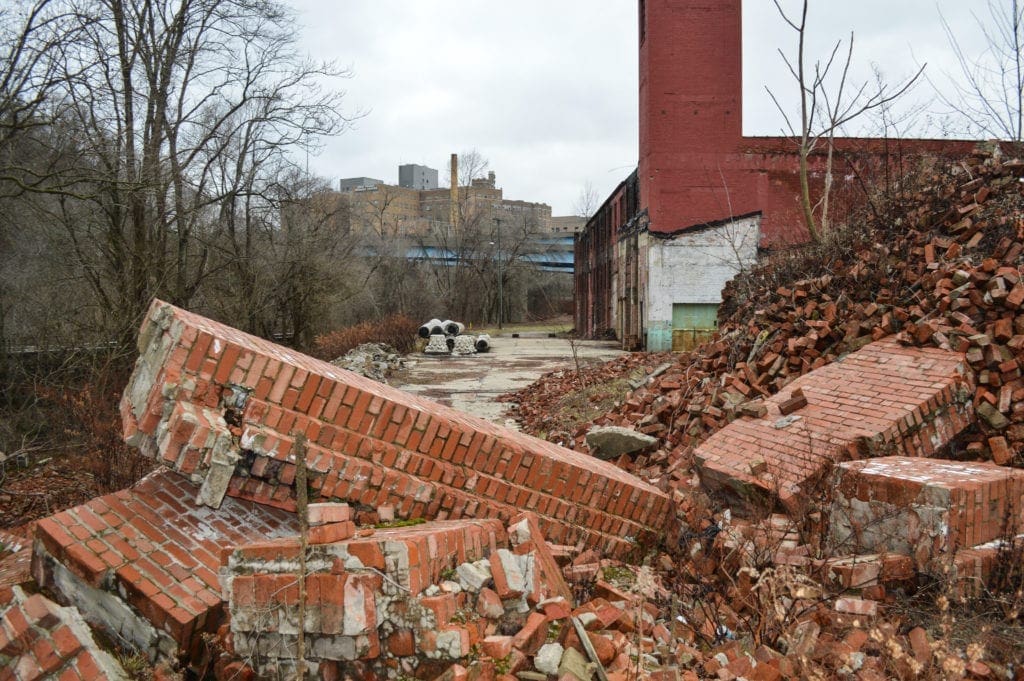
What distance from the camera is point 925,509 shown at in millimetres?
3475

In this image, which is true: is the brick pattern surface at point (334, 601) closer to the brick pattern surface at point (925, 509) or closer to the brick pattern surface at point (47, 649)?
the brick pattern surface at point (47, 649)

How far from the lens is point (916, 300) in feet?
20.5

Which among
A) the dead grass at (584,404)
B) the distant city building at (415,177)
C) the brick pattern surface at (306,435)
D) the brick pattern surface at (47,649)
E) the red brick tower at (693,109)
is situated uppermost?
the distant city building at (415,177)

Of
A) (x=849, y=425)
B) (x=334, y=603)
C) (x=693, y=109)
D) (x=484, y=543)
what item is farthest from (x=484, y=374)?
(x=334, y=603)

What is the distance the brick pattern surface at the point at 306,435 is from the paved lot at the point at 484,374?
6.35 m

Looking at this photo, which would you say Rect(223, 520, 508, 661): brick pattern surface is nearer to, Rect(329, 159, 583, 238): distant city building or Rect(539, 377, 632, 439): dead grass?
Rect(539, 377, 632, 439): dead grass

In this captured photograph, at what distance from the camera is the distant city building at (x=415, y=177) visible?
103 metres

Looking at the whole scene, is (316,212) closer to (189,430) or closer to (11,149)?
(11,149)

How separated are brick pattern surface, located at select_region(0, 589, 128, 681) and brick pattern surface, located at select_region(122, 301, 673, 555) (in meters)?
0.71

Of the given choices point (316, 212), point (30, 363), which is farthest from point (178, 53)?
point (316, 212)

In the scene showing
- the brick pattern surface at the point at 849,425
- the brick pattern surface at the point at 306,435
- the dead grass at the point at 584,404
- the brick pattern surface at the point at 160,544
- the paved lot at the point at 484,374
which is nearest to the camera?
the brick pattern surface at the point at 160,544

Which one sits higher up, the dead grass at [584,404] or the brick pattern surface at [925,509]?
the brick pattern surface at [925,509]

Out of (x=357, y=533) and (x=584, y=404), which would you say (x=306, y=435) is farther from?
(x=584, y=404)

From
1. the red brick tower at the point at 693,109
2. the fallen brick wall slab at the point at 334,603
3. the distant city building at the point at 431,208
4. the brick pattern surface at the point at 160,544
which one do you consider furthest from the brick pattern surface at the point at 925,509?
the distant city building at the point at 431,208
